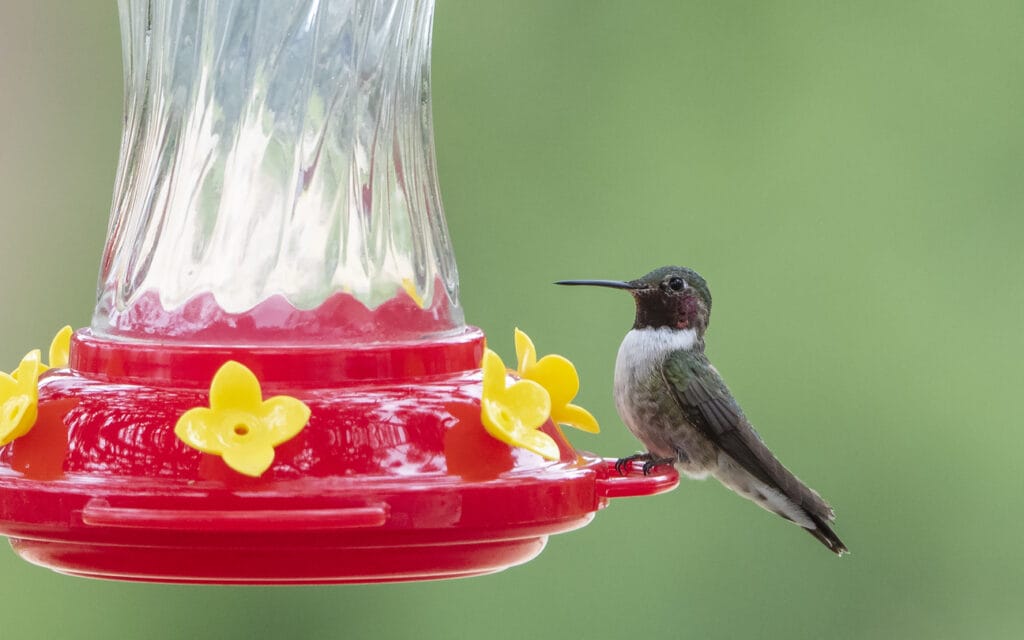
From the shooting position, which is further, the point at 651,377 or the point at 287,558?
the point at 651,377

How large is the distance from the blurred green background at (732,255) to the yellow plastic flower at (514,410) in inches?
118

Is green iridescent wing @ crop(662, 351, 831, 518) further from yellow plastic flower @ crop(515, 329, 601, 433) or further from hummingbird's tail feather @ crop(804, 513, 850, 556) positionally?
yellow plastic flower @ crop(515, 329, 601, 433)

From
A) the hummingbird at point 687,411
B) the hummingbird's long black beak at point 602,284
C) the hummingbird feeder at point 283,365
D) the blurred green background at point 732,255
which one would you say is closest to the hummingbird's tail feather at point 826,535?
the hummingbird at point 687,411

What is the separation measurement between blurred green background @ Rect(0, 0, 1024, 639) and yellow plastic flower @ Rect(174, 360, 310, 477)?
10.7 ft

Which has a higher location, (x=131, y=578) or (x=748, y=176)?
(x=748, y=176)

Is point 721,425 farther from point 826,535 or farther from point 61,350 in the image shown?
point 61,350

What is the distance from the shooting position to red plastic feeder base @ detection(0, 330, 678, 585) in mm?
2396

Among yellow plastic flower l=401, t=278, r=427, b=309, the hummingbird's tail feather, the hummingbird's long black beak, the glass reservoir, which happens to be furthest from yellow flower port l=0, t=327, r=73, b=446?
the hummingbird's tail feather

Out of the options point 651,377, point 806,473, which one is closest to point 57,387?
point 651,377

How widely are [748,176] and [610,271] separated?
0.65 m

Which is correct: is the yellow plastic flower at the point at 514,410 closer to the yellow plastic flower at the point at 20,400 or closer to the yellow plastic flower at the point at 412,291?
the yellow plastic flower at the point at 412,291

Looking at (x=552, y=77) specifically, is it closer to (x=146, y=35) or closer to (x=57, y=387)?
(x=146, y=35)

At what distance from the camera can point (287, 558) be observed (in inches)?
97.9

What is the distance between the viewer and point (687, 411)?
4301 millimetres
